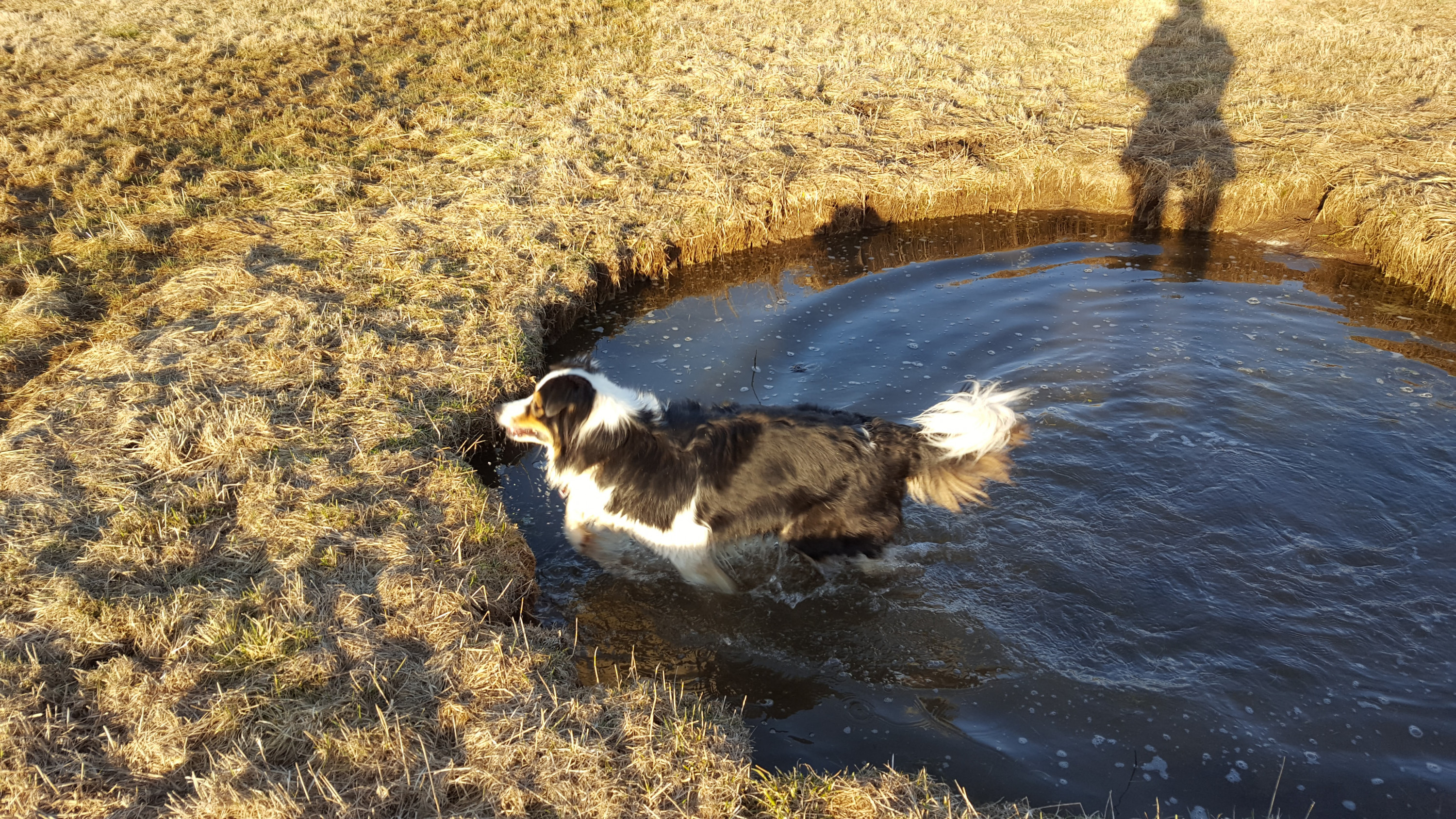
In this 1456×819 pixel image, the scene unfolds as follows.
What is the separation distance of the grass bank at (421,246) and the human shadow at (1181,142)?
0.05 metres

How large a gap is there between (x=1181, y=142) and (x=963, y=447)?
702 cm

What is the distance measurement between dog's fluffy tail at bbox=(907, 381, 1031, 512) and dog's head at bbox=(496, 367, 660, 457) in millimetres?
1602

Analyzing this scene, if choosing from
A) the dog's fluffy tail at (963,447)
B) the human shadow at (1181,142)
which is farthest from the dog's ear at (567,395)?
the human shadow at (1181,142)

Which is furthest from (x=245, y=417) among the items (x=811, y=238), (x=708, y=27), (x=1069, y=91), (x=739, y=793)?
(x=708, y=27)

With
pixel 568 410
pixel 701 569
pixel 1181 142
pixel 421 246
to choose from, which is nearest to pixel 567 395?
pixel 568 410

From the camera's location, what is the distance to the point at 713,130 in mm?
10164

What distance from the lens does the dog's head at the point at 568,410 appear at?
14.1 feet

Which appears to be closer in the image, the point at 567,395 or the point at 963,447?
the point at 567,395

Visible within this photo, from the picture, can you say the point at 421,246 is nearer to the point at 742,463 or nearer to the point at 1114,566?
the point at 742,463

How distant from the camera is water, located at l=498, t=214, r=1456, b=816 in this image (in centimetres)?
381

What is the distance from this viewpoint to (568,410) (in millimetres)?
4340

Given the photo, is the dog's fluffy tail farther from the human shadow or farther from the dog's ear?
the human shadow

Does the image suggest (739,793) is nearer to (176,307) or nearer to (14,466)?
(14,466)

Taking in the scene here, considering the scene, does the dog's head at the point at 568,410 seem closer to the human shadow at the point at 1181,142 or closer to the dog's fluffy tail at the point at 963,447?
the dog's fluffy tail at the point at 963,447
